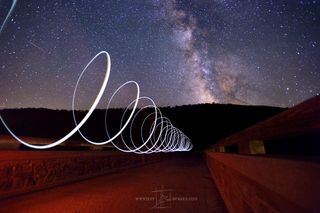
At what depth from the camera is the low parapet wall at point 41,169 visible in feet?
22.1

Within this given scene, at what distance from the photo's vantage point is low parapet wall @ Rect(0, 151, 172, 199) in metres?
6.73

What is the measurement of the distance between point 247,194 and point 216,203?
3688 mm

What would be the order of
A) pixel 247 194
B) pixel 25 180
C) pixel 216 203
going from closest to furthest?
1. pixel 247 194
2. pixel 216 203
3. pixel 25 180

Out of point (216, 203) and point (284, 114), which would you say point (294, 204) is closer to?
point (284, 114)

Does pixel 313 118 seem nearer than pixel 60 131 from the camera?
Yes

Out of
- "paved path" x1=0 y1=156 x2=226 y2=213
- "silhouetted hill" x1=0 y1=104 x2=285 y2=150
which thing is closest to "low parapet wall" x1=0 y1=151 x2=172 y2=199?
"paved path" x1=0 y1=156 x2=226 y2=213

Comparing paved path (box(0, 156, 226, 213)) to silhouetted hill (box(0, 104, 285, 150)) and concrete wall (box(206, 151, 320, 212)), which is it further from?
silhouetted hill (box(0, 104, 285, 150))

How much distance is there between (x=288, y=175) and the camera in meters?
1.57

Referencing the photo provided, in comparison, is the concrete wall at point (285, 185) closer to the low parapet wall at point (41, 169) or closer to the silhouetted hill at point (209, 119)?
the low parapet wall at point (41, 169)

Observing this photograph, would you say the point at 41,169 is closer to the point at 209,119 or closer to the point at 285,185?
the point at 285,185

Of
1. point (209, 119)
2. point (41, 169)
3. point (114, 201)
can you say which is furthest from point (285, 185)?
point (209, 119)

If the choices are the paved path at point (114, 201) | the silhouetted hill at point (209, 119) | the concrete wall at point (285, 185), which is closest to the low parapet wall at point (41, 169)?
the paved path at point (114, 201)

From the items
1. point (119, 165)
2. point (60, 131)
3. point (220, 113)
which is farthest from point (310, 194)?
point (220, 113)

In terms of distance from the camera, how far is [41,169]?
800 centimetres
